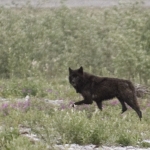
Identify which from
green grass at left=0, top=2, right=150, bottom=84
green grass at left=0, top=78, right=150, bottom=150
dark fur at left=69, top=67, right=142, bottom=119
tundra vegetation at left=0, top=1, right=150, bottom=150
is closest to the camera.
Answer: green grass at left=0, top=78, right=150, bottom=150

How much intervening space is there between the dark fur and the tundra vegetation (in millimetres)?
222

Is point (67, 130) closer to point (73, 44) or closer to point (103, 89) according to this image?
point (103, 89)

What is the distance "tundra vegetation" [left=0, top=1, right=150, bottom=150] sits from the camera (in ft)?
29.8

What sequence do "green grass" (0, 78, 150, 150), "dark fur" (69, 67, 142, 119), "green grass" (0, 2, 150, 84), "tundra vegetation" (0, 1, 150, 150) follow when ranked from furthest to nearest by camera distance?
"green grass" (0, 2, 150, 84) < "dark fur" (69, 67, 142, 119) < "tundra vegetation" (0, 1, 150, 150) < "green grass" (0, 78, 150, 150)

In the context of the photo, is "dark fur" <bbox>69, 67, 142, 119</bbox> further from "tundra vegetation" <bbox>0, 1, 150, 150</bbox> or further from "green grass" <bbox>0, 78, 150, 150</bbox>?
"green grass" <bbox>0, 78, 150, 150</bbox>

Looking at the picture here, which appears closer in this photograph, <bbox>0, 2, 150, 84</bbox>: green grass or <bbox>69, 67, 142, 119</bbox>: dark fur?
<bbox>69, 67, 142, 119</bbox>: dark fur

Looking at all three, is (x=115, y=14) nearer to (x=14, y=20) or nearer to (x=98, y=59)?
(x=98, y=59)

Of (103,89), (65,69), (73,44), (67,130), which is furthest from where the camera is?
(73,44)

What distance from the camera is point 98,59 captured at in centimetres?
2573

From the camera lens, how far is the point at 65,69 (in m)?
22.9

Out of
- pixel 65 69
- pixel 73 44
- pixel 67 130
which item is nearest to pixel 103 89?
pixel 67 130

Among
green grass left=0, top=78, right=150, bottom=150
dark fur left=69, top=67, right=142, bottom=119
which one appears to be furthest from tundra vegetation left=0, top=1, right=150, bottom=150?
dark fur left=69, top=67, right=142, bottom=119

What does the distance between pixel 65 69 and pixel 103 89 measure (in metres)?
8.93

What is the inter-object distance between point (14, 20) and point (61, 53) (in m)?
2.55
